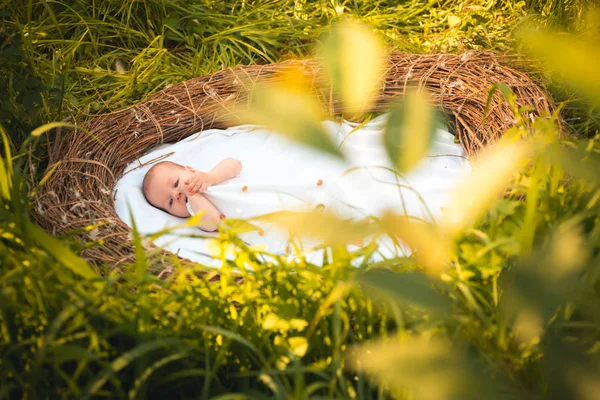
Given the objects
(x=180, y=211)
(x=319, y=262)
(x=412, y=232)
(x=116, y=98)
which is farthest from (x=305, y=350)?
(x=116, y=98)

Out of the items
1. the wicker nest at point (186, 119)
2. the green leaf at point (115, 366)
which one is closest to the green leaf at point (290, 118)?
the green leaf at point (115, 366)

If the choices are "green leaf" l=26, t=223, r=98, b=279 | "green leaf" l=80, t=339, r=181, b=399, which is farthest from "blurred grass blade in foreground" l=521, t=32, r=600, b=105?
"green leaf" l=26, t=223, r=98, b=279

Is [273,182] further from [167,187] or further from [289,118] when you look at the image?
[289,118]

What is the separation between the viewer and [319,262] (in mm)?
1730

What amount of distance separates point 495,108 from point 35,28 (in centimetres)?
209

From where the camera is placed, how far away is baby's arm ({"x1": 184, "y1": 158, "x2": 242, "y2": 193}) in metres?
2.10

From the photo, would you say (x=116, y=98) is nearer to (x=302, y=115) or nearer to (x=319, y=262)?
(x=319, y=262)

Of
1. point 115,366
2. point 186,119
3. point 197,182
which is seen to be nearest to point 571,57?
point 115,366

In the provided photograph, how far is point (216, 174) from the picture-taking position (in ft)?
7.02

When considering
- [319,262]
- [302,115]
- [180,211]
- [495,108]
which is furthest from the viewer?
[180,211]

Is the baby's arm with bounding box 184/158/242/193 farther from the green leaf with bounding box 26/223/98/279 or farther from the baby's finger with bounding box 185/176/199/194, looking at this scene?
the green leaf with bounding box 26/223/98/279

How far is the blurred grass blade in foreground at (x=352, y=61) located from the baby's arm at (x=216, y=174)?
6.20ft

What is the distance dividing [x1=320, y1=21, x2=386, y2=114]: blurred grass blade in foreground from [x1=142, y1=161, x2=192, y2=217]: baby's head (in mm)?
1880

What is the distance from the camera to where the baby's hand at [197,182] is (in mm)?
2068
